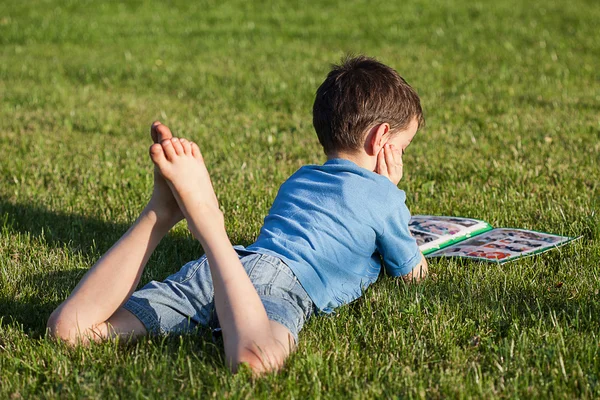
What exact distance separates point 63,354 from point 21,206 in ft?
7.91

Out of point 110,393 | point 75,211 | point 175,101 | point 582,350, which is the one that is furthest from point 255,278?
point 175,101

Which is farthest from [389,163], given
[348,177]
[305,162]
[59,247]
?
[305,162]

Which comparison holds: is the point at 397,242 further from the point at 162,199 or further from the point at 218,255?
the point at 162,199

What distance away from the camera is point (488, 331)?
3051 mm

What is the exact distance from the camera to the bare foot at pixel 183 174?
2820mm

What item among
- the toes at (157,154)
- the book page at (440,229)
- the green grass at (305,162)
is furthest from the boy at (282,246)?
the book page at (440,229)

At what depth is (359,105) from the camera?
11.6ft

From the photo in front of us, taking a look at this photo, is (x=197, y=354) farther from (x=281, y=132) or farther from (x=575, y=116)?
(x=575, y=116)

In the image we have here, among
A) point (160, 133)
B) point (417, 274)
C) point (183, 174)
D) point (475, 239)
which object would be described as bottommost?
point (475, 239)

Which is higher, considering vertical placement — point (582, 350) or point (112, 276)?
point (112, 276)

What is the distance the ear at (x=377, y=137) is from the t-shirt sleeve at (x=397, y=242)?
243 millimetres

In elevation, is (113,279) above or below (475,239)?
above

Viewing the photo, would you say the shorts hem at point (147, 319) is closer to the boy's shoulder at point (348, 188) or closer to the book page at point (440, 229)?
the boy's shoulder at point (348, 188)

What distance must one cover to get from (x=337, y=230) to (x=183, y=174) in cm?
76
